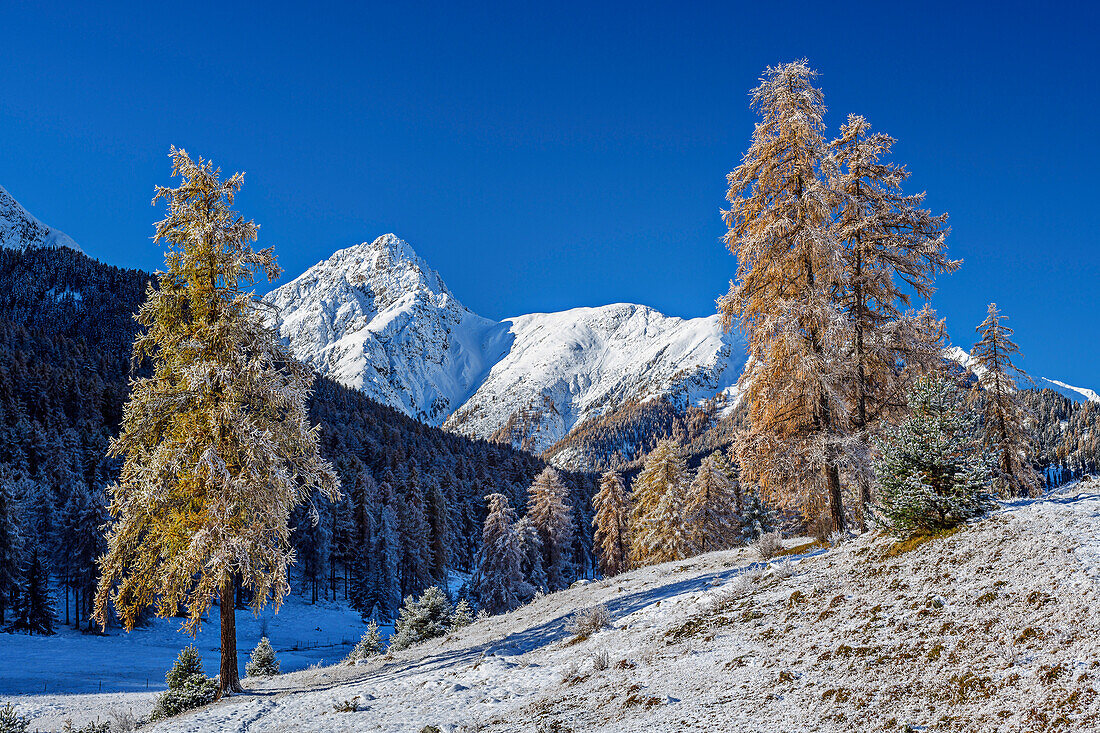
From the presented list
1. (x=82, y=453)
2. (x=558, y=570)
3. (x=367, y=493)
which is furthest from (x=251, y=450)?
(x=82, y=453)

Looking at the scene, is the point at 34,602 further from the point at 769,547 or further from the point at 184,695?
the point at 769,547

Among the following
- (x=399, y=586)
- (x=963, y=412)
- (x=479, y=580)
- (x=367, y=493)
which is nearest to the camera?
(x=963, y=412)

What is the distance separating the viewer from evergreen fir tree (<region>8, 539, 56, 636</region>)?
4675 centimetres

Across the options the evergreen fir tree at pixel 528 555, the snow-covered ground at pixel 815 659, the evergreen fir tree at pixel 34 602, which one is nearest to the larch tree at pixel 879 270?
the snow-covered ground at pixel 815 659

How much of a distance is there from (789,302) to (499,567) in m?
33.6

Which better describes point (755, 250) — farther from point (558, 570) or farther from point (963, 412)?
point (558, 570)

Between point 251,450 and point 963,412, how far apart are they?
1413cm

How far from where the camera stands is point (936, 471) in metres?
10.2

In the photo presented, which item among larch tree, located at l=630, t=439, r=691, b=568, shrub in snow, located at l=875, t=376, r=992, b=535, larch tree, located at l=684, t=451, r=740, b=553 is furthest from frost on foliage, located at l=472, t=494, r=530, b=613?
shrub in snow, located at l=875, t=376, r=992, b=535

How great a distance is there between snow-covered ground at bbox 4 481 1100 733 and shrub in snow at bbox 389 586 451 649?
988cm

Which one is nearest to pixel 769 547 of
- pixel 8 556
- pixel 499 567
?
pixel 499 567

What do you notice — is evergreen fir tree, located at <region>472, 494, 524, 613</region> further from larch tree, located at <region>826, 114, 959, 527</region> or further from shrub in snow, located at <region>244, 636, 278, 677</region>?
larch tree, located at <region>826, 114, 959, 527</region>

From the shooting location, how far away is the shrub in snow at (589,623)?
12664 millimetres

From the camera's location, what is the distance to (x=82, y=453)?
250 feet
